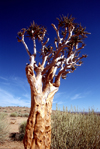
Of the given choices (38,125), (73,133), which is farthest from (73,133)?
(38,125)

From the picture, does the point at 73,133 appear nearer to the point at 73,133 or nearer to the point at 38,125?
the point at 73,133

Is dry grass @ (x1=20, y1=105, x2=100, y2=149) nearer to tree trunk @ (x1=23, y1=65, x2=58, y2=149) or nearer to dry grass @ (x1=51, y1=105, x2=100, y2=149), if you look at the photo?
dry grass @ (x1=51, y1=105, x2=100, y2=149)

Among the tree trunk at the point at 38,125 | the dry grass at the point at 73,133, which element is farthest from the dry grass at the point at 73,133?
the tree trunk at the point at 38,125

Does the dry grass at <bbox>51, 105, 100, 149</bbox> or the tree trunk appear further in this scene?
the dry grass at <bbox>51, 105, 100, 149</bbox>

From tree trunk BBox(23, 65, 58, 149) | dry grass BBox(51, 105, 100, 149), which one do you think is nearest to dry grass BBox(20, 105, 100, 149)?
dry grass BBox(51, 105, 100, 149)

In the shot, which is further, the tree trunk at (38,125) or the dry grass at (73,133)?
the dry grass at (73,133)

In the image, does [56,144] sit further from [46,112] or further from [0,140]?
[0,140]

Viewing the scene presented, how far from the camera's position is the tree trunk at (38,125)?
476cm

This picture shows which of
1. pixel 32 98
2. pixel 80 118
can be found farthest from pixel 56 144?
pixel 32 98

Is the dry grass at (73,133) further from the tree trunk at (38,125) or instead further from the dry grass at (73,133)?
the tree trunk at (38,125)

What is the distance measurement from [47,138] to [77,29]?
7.34 m

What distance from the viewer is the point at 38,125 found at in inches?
193

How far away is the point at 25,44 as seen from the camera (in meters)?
7.88

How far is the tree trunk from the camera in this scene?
187 inches
